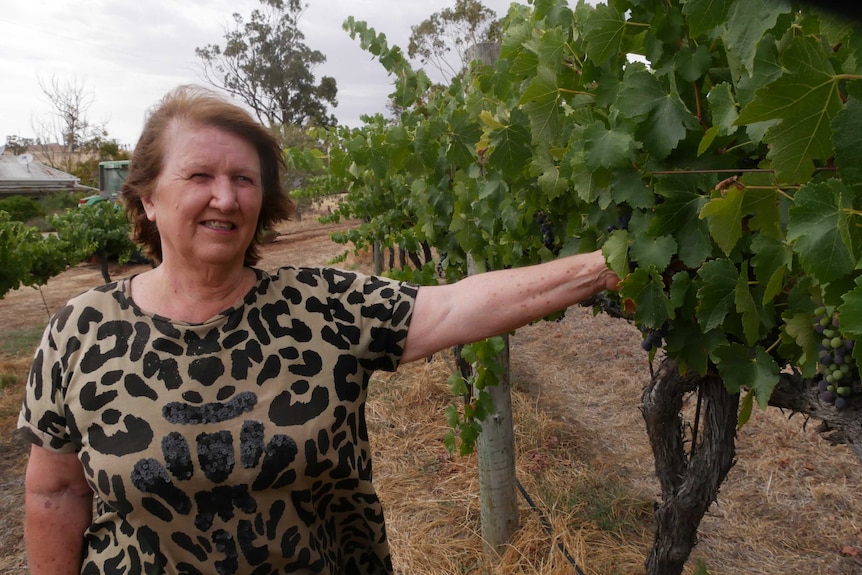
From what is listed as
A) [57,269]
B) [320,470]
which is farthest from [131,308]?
[57,269]

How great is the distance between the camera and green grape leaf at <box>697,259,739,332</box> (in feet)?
4.04

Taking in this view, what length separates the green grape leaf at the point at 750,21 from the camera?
76 cm

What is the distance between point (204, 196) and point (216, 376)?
16.8 inches

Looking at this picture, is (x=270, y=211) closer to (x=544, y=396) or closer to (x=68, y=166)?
(x=544, y=396)

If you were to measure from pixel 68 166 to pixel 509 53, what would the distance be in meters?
45.5

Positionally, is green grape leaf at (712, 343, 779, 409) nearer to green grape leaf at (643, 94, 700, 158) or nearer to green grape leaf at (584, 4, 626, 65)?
green grape leaf at (643, 94, 700, 158)

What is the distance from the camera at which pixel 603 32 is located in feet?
4.16

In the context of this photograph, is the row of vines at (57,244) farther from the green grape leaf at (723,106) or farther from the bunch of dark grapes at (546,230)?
the green grape leaf at (723,106)

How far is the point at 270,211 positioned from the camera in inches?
73.7

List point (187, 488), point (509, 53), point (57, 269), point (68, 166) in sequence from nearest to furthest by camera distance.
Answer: point (187, 488) → point (509, 53) → point (57, 269) → point (68, 166)


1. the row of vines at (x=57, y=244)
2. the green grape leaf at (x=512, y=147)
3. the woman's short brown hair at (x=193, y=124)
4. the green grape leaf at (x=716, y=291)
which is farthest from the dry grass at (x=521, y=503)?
the row of vines at (x=57, y=244)

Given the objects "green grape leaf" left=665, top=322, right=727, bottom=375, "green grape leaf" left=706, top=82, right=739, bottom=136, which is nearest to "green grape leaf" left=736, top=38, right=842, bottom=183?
"green grape leaf" left=706, top=82, right=739, bottom=136

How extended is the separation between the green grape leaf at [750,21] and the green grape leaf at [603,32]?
0.47 m

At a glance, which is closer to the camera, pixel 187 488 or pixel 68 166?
pixel 187 488
